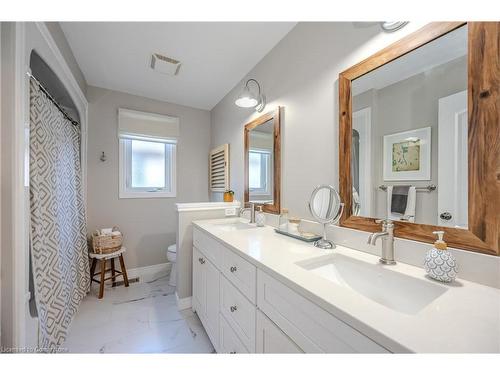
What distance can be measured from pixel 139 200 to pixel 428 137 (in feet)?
9.12

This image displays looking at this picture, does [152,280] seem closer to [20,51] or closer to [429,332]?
[20,51]

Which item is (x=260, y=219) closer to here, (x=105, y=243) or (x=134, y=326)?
(x=134, y=326)

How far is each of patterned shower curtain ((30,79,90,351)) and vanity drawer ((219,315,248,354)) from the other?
105 cm

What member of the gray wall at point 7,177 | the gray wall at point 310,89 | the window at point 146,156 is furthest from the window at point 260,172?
the gray wall at point 7,177

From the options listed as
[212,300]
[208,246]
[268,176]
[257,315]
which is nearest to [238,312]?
[257,315]

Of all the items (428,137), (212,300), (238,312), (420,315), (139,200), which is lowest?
(212,300)

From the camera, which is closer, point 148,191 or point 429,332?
point 429,332

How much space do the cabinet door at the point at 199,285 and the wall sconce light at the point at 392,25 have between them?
173cm

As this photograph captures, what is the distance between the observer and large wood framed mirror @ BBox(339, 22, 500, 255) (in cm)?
65

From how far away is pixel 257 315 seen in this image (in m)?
0.83

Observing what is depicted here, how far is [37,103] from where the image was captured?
1150mm

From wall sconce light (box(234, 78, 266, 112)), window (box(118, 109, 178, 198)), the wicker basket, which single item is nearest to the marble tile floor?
the wicker basket

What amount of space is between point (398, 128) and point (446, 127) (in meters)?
0.17
